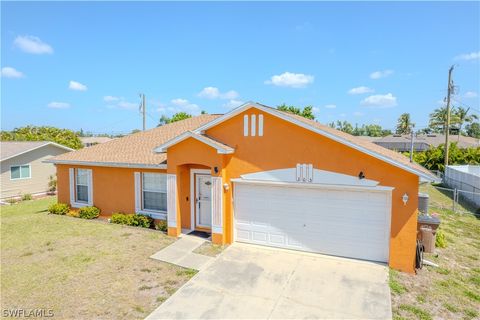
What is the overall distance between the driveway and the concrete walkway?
0.43 meters

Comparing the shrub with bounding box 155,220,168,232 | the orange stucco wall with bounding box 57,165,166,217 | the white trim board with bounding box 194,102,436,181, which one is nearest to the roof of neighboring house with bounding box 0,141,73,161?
the orange stucco wall with bounding box 57,165,166,217

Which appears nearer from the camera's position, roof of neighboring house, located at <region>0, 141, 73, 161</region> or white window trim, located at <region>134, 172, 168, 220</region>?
white window trim, located at <region>134, 172, 168, 220</region>

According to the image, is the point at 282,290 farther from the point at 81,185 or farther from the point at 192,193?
the point at 81,185

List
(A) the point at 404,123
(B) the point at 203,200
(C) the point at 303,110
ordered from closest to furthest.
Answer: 1. (B) the point at 203,200
2. (C) the point at 303,110
3. (A) the point at 404,123

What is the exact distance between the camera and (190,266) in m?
9.10

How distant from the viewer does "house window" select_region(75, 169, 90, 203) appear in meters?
15.0

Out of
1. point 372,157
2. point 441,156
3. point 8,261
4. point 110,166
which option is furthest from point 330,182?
point 441,156

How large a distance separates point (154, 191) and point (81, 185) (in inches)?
193

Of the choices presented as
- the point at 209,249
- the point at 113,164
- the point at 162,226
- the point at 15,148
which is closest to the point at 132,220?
the point at 162,226

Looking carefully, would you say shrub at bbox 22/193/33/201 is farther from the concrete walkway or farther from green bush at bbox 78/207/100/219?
the concrete walkway

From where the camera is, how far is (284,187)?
10.3m

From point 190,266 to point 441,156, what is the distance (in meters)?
32.8

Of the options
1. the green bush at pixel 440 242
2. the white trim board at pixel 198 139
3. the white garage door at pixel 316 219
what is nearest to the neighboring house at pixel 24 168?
the white trim board at pixel 198 139

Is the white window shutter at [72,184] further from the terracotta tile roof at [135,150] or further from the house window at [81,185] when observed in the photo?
the terracotta tile roof at [135,150]
